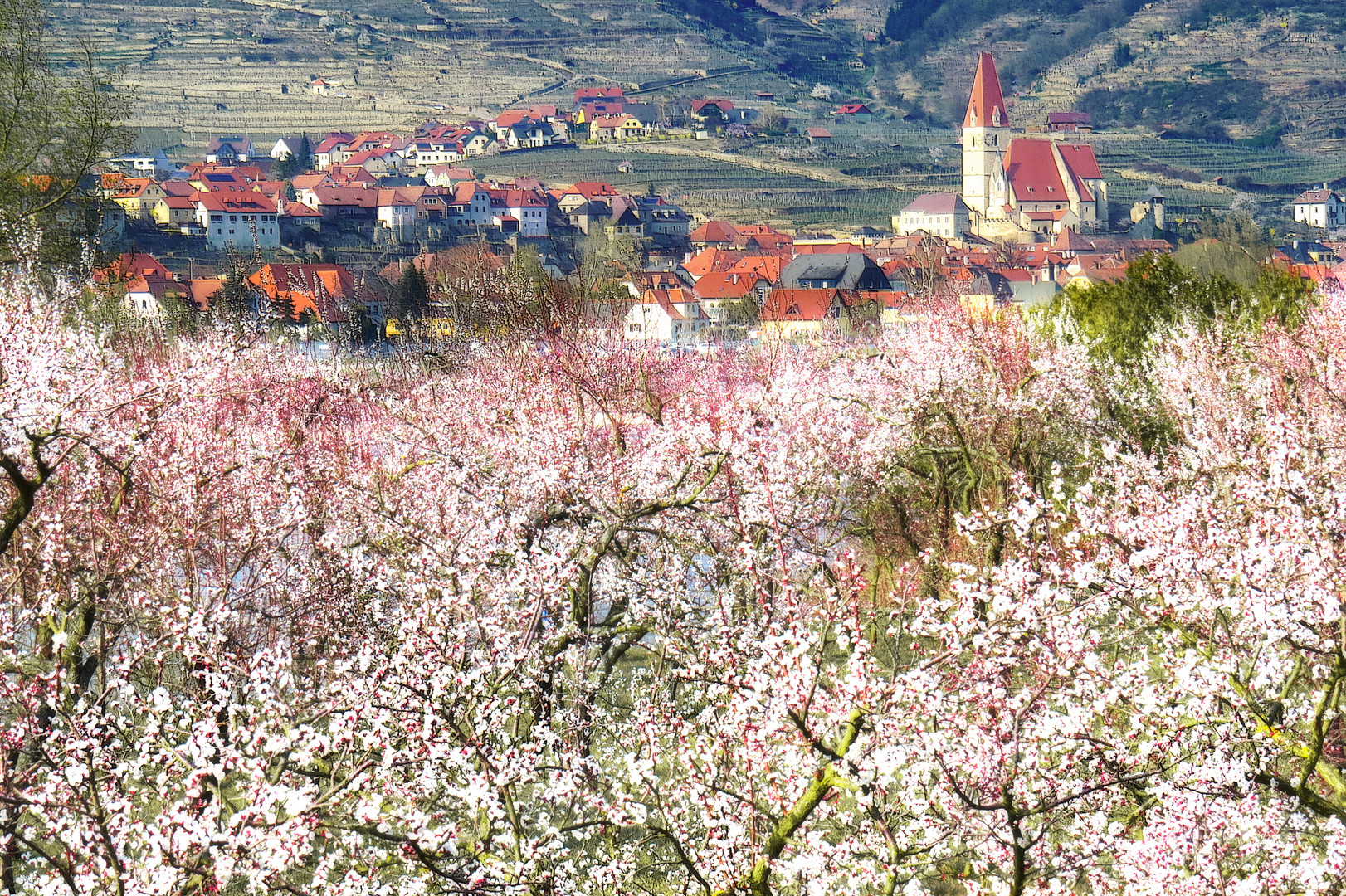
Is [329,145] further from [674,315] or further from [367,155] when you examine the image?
[674,315]

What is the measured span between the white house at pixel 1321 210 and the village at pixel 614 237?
30cm

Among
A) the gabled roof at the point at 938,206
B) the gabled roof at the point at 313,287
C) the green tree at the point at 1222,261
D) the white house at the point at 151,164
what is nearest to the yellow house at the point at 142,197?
the white house at the point at 151,164

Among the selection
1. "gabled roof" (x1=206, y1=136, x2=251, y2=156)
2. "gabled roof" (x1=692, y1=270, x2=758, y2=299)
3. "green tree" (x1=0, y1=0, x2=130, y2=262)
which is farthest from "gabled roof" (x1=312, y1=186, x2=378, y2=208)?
"green tree" (x1=0, y1=0, x2=130, y2=262)

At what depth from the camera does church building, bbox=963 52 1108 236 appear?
169375 mm

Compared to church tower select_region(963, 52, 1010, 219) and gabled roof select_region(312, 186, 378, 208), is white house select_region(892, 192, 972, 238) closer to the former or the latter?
church tower select_region(963, 52, 1010, 219)

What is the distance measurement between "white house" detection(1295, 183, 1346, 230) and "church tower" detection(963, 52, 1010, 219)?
130 feet

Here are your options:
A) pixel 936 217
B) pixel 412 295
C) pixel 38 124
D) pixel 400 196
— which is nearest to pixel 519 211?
pixel 400 196

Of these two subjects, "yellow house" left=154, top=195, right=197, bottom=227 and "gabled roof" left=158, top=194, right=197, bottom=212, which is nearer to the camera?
"yellow house" left=154, top=195, right=197, bottom=227

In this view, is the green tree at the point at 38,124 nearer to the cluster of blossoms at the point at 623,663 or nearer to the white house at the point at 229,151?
the cluster of blossoms at the point at 623,663

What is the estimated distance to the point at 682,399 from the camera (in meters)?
26.0

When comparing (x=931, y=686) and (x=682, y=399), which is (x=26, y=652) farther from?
(x=682, y=399)

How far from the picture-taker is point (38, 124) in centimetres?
2042

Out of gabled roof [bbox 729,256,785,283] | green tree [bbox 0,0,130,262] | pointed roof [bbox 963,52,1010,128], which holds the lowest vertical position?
gabled roof [bbox 729,256,785,283]

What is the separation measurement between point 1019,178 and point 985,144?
414 inches
